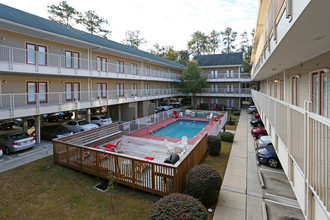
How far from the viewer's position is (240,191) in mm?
8898

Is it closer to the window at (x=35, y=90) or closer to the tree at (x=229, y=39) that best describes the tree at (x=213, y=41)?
the tree at (x=229, y=39)

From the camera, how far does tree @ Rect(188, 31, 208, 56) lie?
62.5 m

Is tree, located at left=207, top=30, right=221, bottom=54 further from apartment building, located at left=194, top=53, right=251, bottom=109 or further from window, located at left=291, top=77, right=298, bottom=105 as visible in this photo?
Answer: window, located at left=291, top=77, right=298, bottom=105

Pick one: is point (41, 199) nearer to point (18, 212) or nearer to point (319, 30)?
point (18, 212)

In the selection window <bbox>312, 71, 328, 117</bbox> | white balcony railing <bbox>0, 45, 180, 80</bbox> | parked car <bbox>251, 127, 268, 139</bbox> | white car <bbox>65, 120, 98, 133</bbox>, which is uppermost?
white balcony railing <bbox>0, 45, 180, 80</bbox>

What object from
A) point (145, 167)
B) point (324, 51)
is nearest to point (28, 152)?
point (145, 167)

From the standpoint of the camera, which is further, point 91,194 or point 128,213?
point 91,194

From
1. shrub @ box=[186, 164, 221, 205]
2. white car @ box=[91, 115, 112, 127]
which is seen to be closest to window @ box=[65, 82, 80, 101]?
white car @ box=[91, 115, 112, 127]

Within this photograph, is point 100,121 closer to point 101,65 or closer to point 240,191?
point 101,65

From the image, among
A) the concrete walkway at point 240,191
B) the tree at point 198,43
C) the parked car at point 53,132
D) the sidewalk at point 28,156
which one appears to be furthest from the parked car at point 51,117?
the tree at point 198,43

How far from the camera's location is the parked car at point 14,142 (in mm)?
13336

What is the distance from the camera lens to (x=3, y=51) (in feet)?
43.2

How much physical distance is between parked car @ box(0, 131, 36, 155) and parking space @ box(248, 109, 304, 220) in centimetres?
1599

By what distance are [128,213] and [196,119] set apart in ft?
75.6
